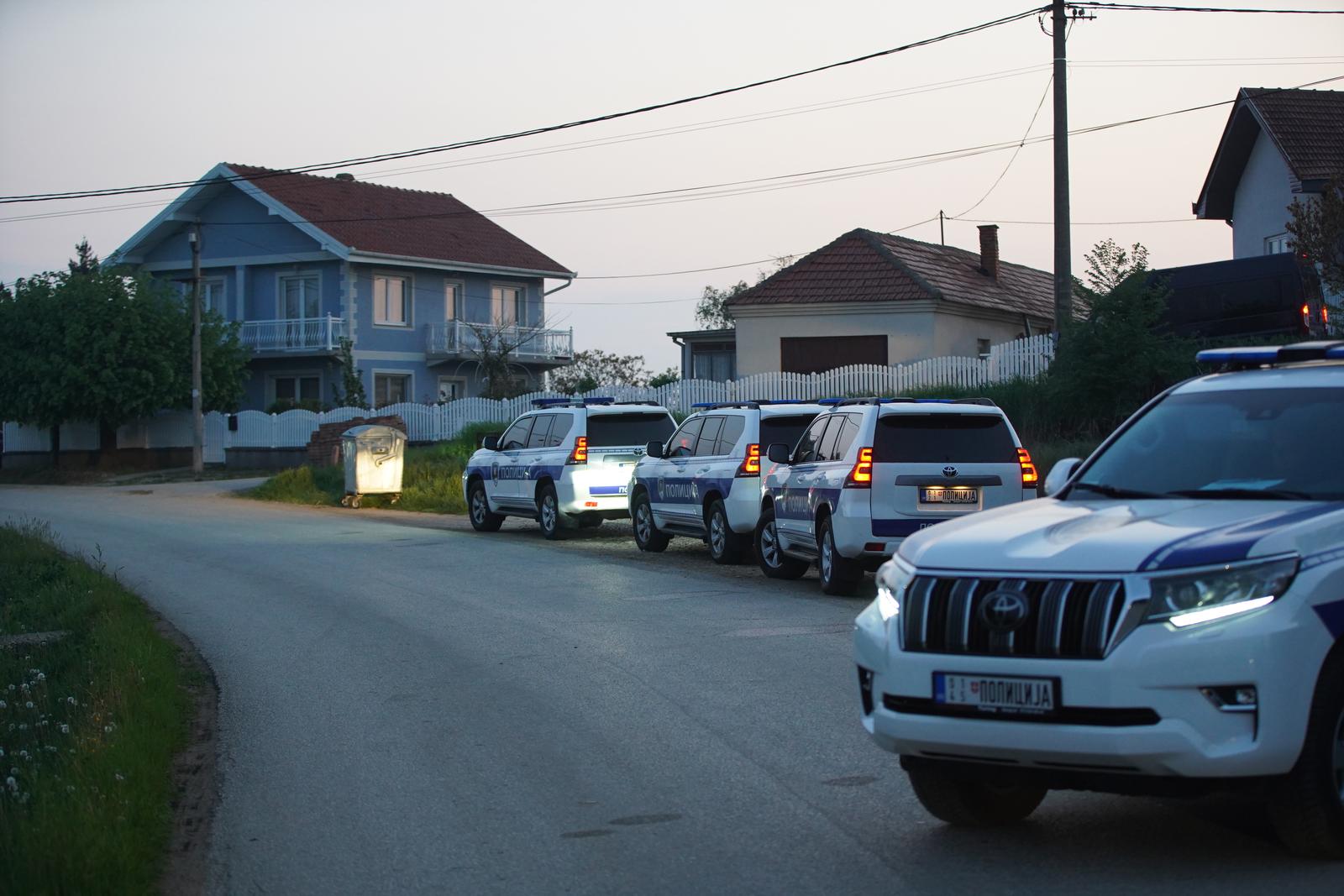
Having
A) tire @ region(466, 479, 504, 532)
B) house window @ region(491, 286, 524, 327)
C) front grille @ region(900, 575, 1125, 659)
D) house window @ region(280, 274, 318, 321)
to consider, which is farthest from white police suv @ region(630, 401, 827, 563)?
house window @ region(491, 286, 524, 327)

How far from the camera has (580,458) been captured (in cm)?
2208

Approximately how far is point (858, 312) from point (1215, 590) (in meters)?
34.7

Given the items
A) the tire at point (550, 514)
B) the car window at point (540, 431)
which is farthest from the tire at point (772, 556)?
the car window at point (540, 431)

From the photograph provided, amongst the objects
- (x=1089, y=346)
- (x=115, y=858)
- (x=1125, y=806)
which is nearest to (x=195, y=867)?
(x=115, y=858)

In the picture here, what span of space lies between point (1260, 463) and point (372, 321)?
47.0 meters

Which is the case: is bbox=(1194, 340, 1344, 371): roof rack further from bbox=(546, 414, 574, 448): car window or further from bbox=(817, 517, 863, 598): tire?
bbox=(546, 414, 574, 448): car window

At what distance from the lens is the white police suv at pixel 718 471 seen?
58.2ft

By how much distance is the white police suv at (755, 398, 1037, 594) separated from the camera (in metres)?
14.1

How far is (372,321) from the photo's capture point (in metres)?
51.5

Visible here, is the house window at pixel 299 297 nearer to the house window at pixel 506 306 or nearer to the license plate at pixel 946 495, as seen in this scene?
the house window at pixel 506 306

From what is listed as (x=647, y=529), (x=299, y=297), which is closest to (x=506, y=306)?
(x=299, y=297)

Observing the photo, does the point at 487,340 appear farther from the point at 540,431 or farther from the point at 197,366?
the point at 540,431

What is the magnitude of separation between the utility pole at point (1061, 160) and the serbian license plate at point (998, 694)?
18.6 metres

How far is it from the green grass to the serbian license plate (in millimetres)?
3081
